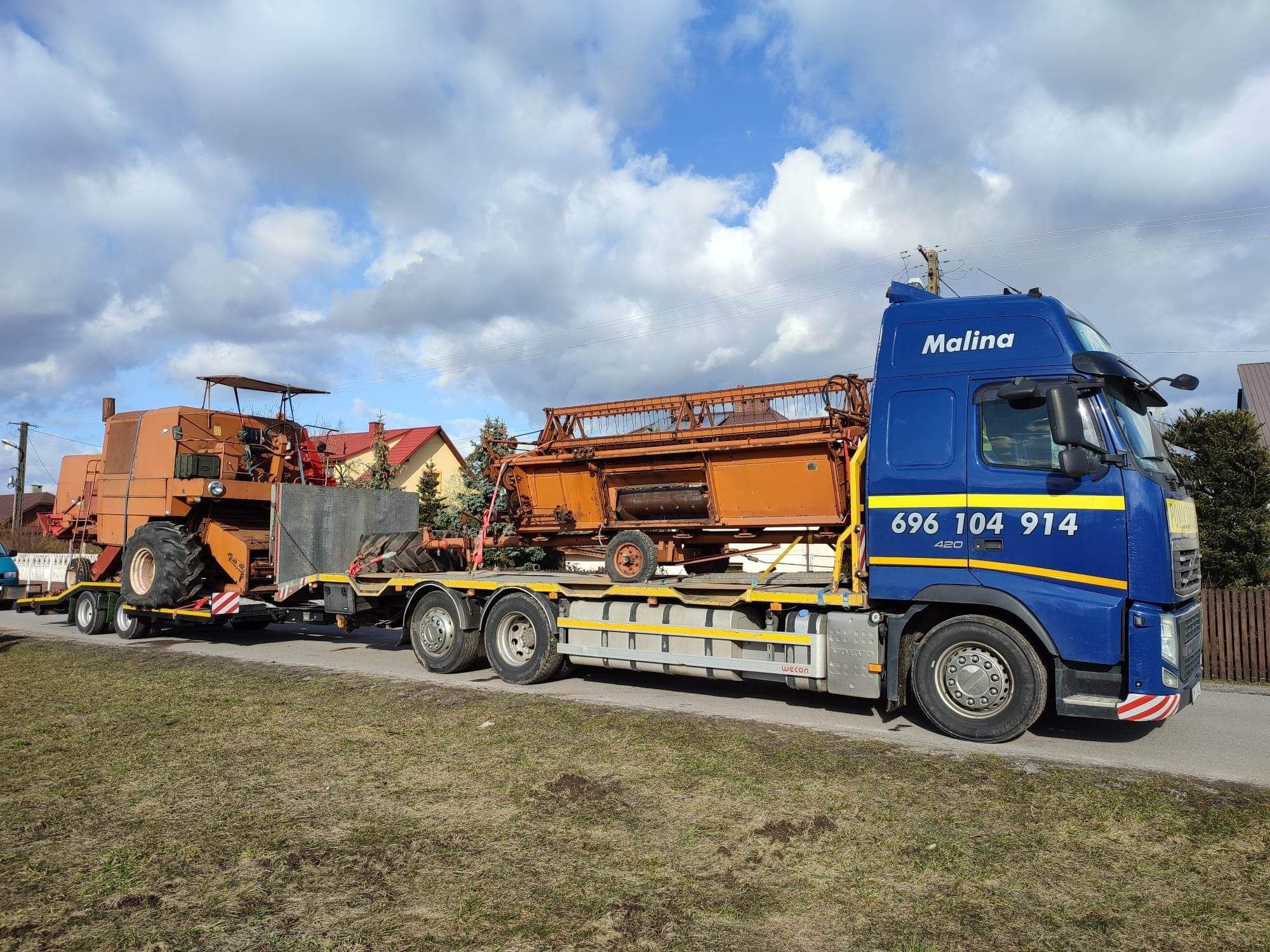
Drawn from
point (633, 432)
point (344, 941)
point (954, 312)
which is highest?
point (954, 312)

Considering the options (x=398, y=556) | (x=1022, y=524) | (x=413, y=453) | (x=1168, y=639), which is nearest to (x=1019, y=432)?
(x=1022, y=524)

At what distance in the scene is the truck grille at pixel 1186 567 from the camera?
6.69m

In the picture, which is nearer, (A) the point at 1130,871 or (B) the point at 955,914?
(B) the point at 955,914

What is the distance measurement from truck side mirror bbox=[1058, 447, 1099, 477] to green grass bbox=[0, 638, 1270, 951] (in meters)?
2.19

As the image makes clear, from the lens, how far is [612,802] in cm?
571

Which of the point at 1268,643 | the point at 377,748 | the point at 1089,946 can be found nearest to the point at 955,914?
the point at 1089,946

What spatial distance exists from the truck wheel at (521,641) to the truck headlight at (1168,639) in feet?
19.2

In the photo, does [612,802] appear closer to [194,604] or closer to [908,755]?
[908,755]

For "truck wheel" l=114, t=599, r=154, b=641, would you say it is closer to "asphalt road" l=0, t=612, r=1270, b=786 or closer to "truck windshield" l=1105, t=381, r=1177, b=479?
"asphalt road" l=0, t=612, r=1270, b=786

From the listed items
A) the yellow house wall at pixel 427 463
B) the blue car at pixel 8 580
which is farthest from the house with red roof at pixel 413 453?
the blue car at pixel 8 580

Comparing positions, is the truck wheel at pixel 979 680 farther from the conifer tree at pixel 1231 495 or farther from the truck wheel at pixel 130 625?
the truck wheel at pixel 130 625

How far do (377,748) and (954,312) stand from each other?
6073 millimetres

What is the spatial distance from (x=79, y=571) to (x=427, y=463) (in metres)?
27.6

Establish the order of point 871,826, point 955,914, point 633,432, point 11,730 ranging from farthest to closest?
point 633,432
point 11,730
point 871,826
point 955,914
